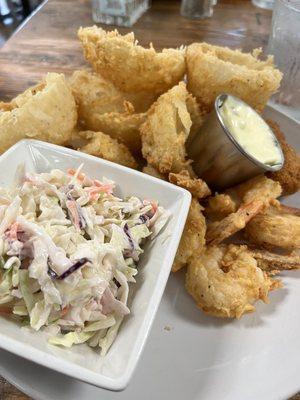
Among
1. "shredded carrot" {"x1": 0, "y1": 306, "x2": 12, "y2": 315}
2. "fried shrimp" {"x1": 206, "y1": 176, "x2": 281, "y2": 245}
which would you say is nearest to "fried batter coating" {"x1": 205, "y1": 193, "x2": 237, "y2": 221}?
"fried shrimp" {"x1": 206, "y1": 176, "x2": 281, "y2": 245}

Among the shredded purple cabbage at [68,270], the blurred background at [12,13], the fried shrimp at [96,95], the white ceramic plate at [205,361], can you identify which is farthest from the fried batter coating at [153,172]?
the blurred background at [12,13]

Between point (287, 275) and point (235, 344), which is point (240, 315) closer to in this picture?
point (235, 344)

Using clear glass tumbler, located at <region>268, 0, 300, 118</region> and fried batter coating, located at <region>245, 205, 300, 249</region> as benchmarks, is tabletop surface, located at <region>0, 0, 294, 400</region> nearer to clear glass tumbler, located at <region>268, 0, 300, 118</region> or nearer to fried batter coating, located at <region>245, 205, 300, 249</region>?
clear glass tumbler, located at <region>268, 0, 300, 118</region>

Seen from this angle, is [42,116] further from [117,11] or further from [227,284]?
[117,11]

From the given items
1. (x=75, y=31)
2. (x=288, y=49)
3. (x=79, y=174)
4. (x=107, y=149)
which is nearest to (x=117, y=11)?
(x=75, y=31)

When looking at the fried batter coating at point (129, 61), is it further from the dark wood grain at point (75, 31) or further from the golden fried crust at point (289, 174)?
the dark wood grain at point (75, 31)

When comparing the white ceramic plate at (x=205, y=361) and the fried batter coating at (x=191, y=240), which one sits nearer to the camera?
the white ceramic plate at (x=205, y=361)

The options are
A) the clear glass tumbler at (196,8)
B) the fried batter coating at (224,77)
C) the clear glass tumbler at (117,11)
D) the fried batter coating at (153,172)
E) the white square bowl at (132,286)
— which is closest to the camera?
the white square bowl at (132,286)
